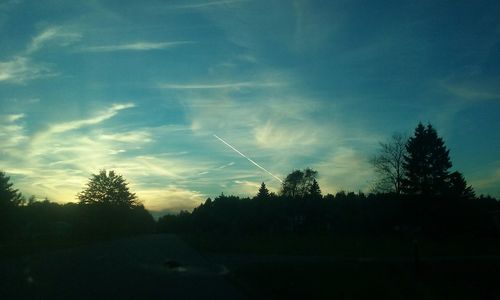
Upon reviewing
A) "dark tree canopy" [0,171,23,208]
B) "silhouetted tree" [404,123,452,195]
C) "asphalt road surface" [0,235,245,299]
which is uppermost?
"silhouetted tree" [404,123,452,195]

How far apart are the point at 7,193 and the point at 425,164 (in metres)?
49.5

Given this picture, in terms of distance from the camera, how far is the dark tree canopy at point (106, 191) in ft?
283

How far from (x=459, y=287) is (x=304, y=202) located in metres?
85.7

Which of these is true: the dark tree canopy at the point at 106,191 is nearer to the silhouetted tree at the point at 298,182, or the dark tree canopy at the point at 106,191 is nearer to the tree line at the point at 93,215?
the tree line at the point at 93,215

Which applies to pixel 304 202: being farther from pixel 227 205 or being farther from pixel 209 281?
pixel 209 281

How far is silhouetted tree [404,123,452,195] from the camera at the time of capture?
6046 cm

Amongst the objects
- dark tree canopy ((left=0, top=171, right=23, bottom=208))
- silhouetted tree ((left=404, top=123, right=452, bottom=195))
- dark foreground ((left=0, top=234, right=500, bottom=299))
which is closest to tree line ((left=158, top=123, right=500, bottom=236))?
silhouetted tree ((left=404, top=123, right=452, bottom=195))

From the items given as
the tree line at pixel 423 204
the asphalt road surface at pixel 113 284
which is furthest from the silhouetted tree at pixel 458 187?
the asphalt road surface at pixel 113 284

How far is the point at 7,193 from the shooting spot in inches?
2103

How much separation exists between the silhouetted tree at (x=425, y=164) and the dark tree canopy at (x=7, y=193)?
4688 cm

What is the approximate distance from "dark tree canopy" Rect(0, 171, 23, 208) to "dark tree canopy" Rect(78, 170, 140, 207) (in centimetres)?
2920

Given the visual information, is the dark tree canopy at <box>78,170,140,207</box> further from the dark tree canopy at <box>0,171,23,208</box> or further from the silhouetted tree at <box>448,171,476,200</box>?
the silhouetted tree at <box>448,171,476,200</box>

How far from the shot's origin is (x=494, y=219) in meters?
60.8

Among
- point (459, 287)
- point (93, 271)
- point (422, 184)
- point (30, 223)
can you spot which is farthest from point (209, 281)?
point (30, 223)
